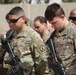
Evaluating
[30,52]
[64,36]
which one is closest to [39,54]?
[30,52]

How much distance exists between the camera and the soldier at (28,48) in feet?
15.0

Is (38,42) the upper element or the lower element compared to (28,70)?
upper

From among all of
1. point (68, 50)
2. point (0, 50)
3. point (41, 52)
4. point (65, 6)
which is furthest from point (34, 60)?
point (65, 6)

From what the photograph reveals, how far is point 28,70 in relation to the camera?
4.60 metres

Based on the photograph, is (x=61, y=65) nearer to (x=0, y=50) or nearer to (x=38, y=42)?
(x=38, y=42)

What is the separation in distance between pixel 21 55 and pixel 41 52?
0.83ft

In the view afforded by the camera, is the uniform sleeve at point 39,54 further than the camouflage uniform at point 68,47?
Yes

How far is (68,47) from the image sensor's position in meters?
4.32

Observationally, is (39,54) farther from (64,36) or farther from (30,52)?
(64,36)

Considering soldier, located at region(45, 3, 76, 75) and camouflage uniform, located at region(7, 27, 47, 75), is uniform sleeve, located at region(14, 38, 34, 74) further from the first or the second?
soldier, located at region(45, 3, 76, 75)

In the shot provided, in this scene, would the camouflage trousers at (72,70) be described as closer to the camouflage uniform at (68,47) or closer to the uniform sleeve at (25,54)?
the camouflage uniform at (68,47)

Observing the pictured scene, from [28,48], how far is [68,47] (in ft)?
1.75

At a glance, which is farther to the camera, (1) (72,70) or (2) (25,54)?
(2) (25,54)

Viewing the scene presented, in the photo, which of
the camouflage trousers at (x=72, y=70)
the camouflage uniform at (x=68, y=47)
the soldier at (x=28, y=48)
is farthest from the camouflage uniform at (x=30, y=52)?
the camouflage trousers at (x=72, y=70)
